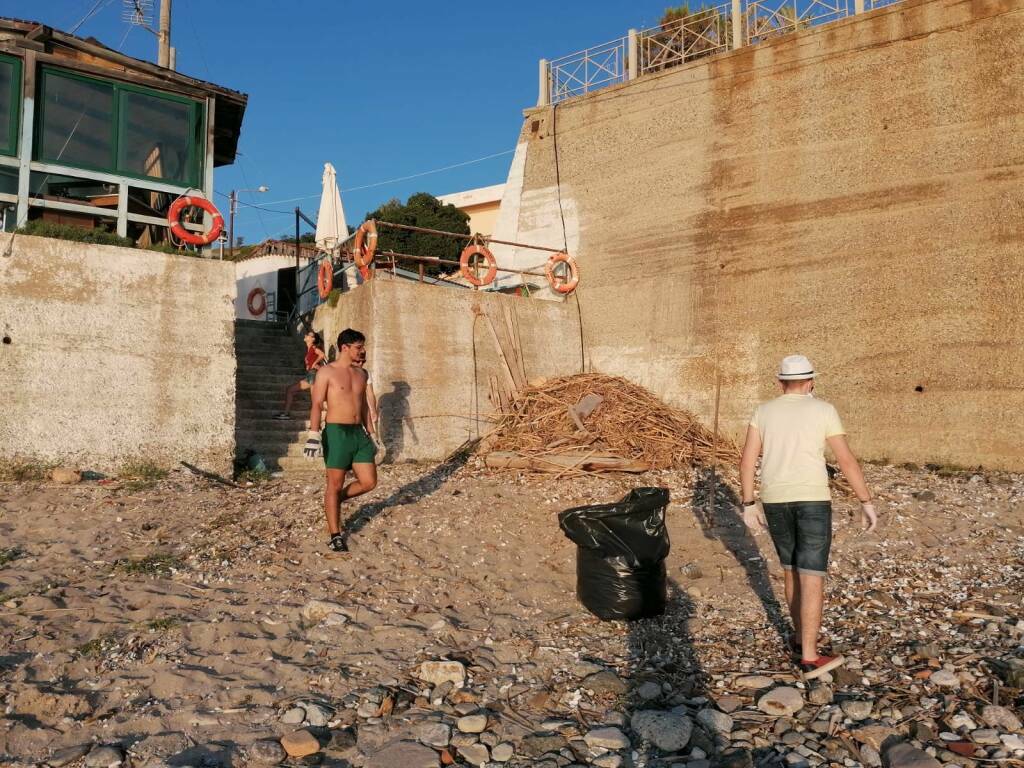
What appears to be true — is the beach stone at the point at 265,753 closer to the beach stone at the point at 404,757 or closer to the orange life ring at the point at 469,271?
the beach stone at the point at 404,757

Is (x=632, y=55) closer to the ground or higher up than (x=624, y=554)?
higher up

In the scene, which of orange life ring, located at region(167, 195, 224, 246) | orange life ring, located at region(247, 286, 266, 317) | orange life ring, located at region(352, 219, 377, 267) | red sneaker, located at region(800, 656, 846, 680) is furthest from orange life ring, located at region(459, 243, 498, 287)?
orange life ring, located at region(247, 286, 266, 317)

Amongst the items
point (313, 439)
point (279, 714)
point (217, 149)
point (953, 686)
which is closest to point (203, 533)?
point (313, 439)

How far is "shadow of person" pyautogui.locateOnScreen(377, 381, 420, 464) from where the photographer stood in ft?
32.5

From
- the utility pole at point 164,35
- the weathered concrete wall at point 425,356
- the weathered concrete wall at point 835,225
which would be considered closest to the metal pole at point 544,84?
the weathered concrete wall at point 835,225

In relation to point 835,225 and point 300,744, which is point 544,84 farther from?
point 300,744

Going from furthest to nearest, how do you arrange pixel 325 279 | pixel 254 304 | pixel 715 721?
1. pixel 254 304
2. pixel 325 279
3. pixel 715 721

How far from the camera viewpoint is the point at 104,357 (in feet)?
26.3

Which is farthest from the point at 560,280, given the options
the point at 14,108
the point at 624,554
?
the point at 624,554

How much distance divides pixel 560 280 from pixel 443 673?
31.7 feet

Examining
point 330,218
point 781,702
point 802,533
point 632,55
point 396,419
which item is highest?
point 632,55

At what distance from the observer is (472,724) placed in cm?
338

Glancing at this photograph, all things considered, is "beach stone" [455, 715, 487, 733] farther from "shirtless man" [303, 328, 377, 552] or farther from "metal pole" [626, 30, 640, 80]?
"metal pole" [626, 30, 640, 80]

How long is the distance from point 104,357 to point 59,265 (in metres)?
1.04
